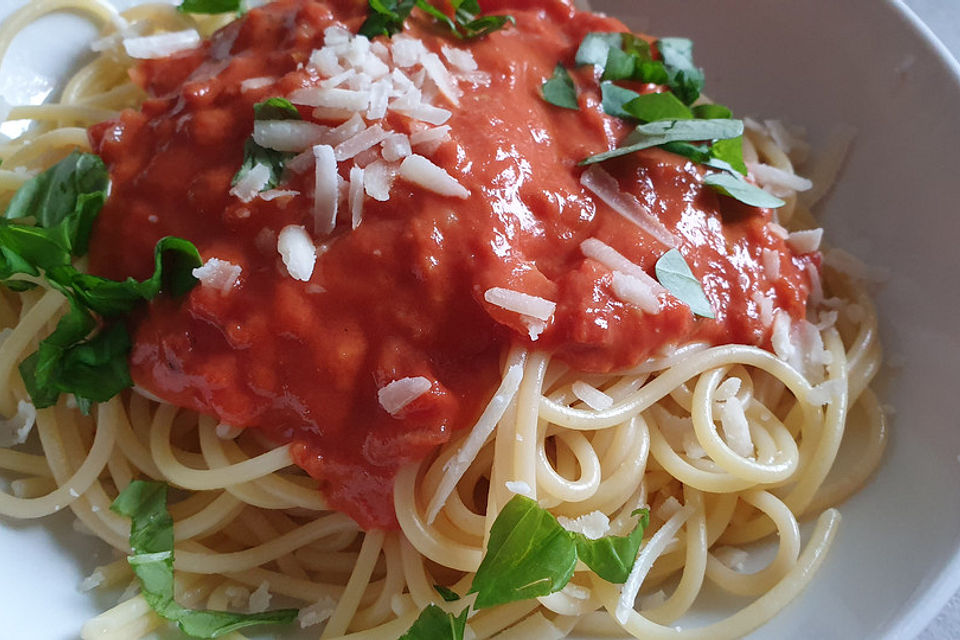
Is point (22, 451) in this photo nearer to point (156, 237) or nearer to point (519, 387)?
point (156, 237)

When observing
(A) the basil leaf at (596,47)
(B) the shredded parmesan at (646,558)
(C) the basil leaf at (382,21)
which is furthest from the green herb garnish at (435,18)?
(B) the shredded parmesan at (646,558)

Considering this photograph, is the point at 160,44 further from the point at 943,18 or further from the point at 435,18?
the point at 943,18

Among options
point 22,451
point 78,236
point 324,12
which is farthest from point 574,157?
point 22,451

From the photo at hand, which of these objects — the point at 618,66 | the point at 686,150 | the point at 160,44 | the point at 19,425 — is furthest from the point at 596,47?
the point at 19,425

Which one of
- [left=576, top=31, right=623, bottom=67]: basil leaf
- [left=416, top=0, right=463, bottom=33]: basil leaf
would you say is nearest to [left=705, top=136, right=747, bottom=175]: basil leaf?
[left=576, top=31, right=623, bottom=67]: basil leaf

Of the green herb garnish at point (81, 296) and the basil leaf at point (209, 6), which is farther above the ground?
the basil leaf at point (209, 6)

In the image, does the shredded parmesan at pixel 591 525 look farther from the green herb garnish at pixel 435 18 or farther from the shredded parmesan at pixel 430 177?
the green herb garnish at pixel 435 18
